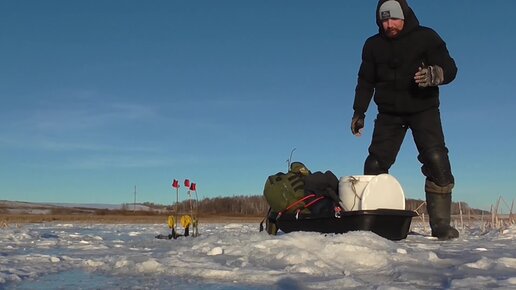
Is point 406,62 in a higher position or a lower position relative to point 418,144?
higher

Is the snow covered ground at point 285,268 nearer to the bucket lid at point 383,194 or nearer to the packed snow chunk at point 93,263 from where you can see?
the packed snow chunk at point 93,263

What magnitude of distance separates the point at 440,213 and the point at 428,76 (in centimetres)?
117

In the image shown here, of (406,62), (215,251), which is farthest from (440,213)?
(215,251)

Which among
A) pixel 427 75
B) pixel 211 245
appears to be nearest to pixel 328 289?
pixel 211 245

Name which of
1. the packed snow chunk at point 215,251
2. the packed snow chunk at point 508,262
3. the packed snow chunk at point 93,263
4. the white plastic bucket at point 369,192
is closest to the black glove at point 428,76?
the white plastic bucket at point 369,192

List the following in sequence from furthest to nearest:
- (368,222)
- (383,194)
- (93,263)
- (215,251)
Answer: (383,194) < (368,222) < (215,251) < (93,263)

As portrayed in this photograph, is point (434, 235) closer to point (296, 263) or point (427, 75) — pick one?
point (427, 75)

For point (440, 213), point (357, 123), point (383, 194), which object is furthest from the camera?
point (357, 123)

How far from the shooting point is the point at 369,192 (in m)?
4.25

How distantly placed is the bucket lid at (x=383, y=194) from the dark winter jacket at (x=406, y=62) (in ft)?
2.48

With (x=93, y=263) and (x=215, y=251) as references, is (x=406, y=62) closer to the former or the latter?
(x=215, y=251)

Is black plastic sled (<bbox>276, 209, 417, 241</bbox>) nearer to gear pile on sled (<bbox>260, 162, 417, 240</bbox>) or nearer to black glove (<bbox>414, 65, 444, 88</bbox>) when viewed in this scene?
gear pile on sled (<bbox>260, 162, 417, 240</bbox>)

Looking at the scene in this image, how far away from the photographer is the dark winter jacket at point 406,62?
15.4 feet

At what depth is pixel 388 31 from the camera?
477 cm
